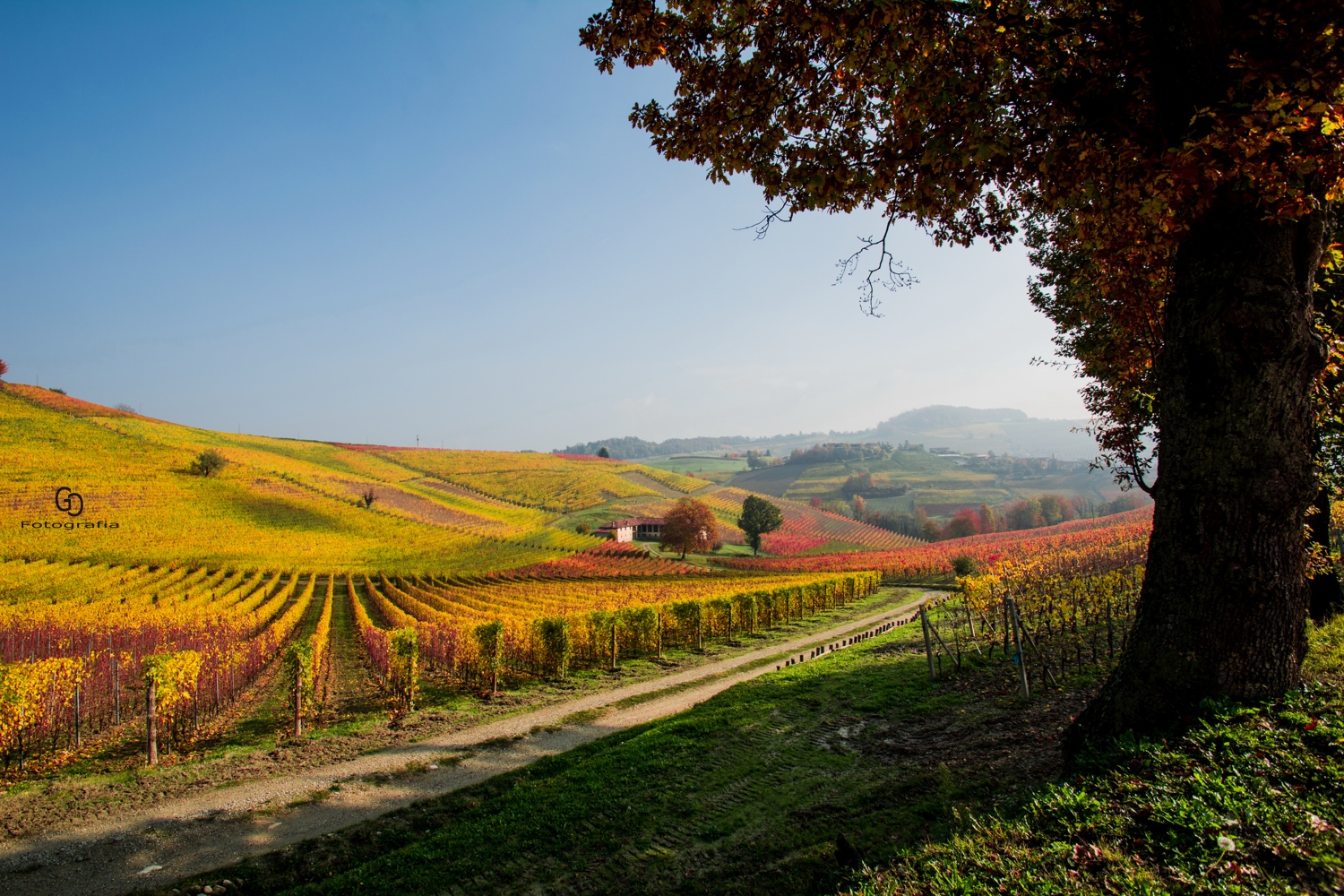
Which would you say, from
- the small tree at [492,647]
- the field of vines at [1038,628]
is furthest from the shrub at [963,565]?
the small tree at [492,647]

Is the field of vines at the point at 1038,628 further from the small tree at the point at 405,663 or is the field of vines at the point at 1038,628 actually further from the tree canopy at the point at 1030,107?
the small tree at the point at 405,663

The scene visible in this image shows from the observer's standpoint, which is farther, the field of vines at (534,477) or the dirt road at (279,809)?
the field of vines at (534,477)

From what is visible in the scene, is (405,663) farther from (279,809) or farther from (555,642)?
(279,809)

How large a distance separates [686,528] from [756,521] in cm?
1285

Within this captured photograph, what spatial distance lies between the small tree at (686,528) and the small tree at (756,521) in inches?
348

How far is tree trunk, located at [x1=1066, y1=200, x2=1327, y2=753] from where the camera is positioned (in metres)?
4.75

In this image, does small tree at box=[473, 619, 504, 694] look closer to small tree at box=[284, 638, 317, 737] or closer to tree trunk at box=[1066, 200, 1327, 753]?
small tree at box=[284, 638, 317, 737]

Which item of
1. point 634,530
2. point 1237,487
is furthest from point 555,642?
point 634,530

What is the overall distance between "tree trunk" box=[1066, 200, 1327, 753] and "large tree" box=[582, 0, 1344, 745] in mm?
16

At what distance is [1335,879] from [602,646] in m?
20.7

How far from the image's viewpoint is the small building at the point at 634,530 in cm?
7738

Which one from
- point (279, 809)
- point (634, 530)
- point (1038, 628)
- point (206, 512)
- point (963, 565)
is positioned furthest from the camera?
point (634, 530)

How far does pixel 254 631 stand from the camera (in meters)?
23.9

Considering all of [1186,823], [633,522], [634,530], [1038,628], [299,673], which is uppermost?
[1186,823]
